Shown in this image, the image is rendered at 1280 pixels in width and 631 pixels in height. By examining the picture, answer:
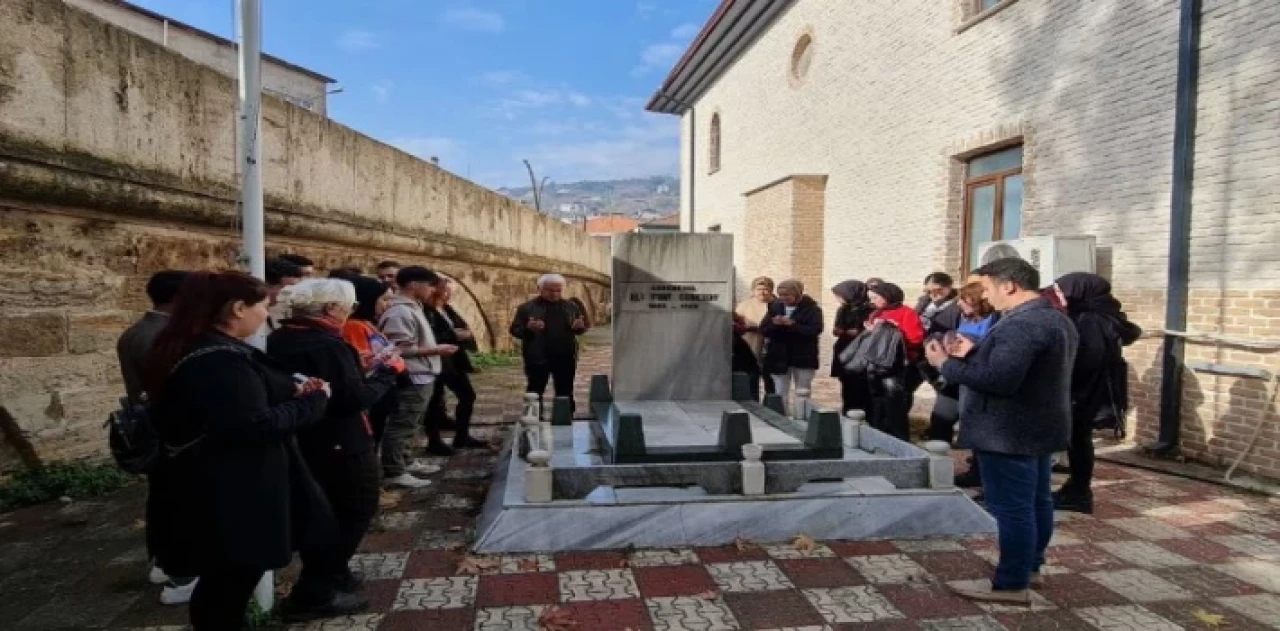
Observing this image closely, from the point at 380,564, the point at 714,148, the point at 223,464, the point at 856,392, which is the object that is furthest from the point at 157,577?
the point at 714,148

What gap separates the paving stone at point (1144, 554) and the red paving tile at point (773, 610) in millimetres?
1942

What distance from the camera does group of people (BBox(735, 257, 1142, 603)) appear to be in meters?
3.37

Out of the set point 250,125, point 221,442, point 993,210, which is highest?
point 993,210

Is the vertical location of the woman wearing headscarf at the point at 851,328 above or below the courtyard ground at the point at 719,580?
above

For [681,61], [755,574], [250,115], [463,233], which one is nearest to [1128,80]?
[755,574]

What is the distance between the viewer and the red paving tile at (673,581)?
144 inches

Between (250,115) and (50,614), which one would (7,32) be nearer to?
(250,115)

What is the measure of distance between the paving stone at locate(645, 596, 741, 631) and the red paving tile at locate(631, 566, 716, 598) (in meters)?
0.06

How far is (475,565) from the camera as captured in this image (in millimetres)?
3967

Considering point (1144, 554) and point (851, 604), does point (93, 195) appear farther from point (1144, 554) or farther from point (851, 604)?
point (1144, 554)

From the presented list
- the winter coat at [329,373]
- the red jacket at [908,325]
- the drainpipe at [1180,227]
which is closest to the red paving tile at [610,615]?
the winter coat at [329,373]

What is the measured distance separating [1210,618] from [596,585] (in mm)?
2753

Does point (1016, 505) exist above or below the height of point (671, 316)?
below

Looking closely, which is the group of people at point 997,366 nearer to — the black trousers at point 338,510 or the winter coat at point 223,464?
the black trousers at point 338,510
